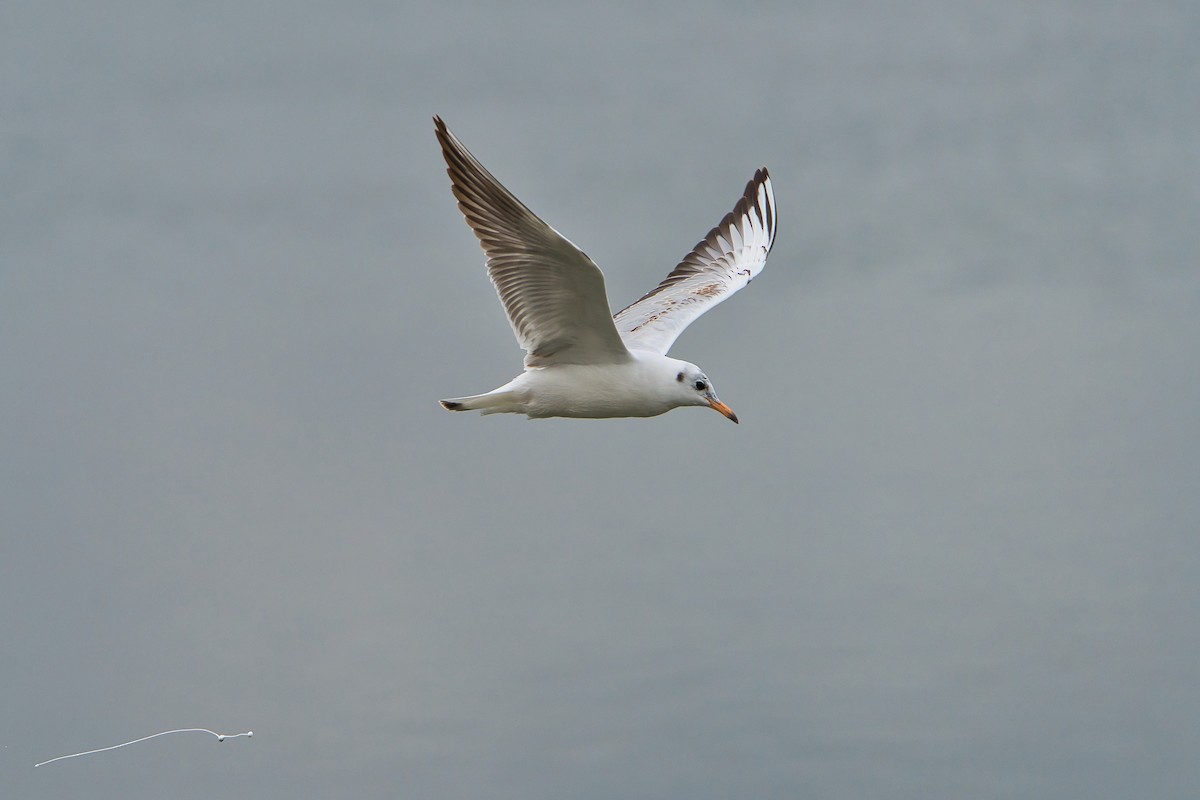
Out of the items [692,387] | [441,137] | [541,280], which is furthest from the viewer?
[692,387]

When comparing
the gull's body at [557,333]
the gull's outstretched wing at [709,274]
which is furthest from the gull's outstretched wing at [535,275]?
the gull's outstretched wing at [709,274]

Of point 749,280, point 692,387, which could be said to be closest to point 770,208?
point 749,280

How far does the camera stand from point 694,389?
1216 cm

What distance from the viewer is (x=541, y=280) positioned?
11.3 m

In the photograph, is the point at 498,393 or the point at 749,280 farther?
the point at 749,280

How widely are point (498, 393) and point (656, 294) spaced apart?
14.0ft

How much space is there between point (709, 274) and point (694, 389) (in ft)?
15.2

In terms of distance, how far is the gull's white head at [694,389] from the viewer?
39.6 feet

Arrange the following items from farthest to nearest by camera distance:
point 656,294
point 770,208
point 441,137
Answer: point 770,208 < point 656,294 < point 441,137

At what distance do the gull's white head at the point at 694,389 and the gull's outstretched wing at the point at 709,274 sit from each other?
1.14m

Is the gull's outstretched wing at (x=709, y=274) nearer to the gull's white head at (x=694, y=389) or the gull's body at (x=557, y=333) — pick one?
the gull's body at (x=557, y=333)

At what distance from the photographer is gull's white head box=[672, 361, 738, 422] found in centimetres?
1206

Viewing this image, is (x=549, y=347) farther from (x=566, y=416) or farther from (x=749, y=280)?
(x=749, y=280)

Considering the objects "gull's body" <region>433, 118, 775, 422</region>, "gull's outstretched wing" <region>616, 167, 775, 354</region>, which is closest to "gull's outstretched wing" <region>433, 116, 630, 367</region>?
"gull's body" <region>433, 118, 775, 422</region>
